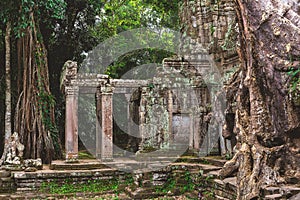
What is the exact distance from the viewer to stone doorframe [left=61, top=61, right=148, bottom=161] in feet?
39.4

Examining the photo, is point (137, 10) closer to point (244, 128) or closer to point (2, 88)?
point (2, 88)

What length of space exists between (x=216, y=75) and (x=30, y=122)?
562 centimetres

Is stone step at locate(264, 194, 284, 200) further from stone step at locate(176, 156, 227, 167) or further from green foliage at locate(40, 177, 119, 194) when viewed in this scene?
green foliage at locate(40, 177, 119, 194)

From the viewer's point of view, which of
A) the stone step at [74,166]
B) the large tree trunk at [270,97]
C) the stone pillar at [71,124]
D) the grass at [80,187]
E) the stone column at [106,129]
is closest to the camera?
the large tree trunk at [270,97]

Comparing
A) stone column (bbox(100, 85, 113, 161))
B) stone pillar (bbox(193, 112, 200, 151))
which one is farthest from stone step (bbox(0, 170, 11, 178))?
stone pillar (bbox(193, 112, 200, 151))

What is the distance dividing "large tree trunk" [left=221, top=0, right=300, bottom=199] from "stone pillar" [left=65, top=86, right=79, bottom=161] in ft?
23.5

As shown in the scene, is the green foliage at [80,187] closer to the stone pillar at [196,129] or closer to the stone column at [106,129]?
the stone column at [106,129]

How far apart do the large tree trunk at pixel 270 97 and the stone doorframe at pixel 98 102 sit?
720 cm

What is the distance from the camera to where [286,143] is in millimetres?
5309

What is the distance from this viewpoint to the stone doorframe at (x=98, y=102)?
12023 mm

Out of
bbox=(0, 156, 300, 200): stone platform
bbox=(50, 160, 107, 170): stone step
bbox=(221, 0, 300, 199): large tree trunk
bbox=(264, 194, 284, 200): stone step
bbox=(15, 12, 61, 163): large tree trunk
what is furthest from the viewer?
bbox=(15, 12, 61, 163): large tree trunk

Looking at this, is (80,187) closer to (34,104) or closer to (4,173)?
(4,173)

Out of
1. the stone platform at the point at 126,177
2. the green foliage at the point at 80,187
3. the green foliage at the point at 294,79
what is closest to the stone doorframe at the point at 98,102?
the stone platform at the point at 126,177

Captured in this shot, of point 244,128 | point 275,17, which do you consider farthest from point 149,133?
point 275,17
